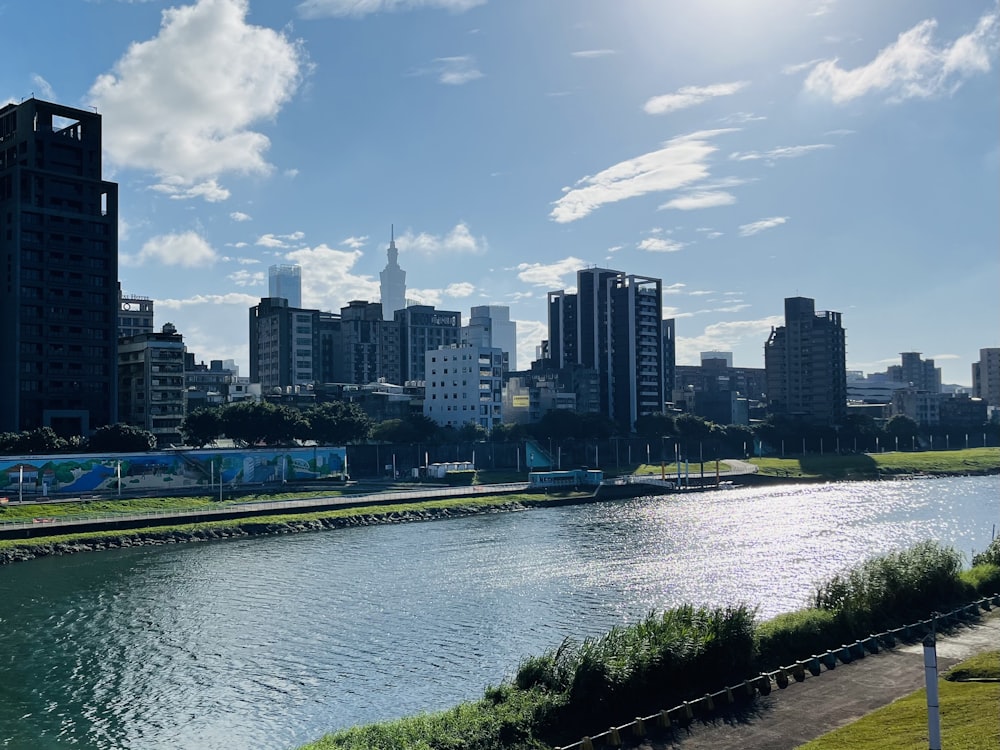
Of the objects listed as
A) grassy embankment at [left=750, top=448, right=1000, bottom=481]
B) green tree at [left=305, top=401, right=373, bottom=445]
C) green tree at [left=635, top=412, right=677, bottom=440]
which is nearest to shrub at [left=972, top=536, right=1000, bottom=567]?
green tree at [left=305, top=401, right=373, bottom=445]

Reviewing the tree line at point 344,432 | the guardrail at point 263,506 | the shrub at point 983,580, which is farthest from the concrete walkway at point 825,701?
the tree line at point 344,432

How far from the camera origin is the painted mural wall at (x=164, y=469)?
98.7m

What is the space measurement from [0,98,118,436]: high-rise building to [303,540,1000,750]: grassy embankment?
110 m

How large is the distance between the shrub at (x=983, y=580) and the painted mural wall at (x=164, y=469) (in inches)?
3514

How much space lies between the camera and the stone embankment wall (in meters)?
77.7

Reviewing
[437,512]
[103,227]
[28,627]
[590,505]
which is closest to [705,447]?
[590,505]

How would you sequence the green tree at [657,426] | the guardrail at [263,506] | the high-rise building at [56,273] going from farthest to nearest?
the green tree at [657,426], the high-rise building at [56,273], the guardrail at [263,506]

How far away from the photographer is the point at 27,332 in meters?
123

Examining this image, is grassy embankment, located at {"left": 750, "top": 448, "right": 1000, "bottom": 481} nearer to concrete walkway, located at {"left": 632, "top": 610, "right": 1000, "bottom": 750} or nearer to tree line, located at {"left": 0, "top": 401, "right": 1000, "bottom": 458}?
tree line, located at {"left": 0, "top": 401, "right": 1000, "bottom": 458}

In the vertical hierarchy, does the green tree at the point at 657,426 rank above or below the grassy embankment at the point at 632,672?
above

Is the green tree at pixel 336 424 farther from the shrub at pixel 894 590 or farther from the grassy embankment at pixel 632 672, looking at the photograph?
the grassy embankment at pixel 632 672

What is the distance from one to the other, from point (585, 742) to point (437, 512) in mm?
81608

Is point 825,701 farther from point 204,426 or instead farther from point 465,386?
point 465,386

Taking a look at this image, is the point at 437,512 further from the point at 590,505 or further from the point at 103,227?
the point at 103,227
